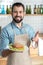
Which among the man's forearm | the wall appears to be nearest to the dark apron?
the man's forearm

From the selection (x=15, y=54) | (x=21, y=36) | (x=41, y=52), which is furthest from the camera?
(x=41, y=52)

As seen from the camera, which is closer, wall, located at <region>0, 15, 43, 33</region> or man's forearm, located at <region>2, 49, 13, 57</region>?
man's forearm, located at <region>2, 49, 13, 57</region>

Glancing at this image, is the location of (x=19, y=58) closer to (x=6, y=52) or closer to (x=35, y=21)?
(x=6, y=52)

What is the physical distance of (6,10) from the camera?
6.56ft

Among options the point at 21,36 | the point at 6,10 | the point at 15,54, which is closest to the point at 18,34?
the point at 21,36

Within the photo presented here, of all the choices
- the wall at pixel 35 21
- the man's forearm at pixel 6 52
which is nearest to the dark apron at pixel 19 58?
the man's forearm at pixel 6 52

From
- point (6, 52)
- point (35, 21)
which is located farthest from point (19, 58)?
point (35, 21)

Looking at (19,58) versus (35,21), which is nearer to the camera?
(19,58)

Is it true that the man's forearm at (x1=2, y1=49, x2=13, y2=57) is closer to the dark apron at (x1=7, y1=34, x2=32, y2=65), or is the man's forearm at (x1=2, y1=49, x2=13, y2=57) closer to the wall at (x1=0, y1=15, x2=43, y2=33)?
the dark apron at (x1=7, y1=34, x2=32, y2=65)

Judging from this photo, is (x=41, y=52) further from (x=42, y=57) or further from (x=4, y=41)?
(x=4, y=41)

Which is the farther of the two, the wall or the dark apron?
the wall

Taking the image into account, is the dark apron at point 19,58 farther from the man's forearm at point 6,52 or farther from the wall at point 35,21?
the wall at point 35,21

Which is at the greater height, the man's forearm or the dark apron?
the man's forearm

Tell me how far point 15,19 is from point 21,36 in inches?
5.2
